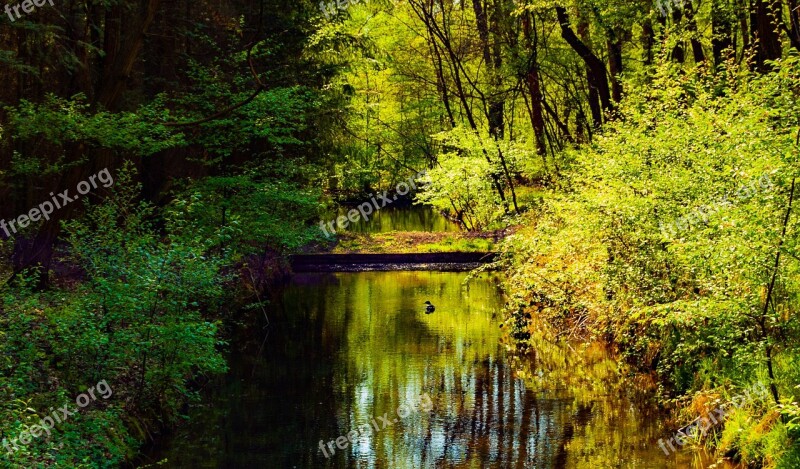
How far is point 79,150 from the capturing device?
13156 mm

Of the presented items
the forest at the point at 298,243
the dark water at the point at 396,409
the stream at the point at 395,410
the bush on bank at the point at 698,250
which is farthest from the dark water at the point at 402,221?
the bush on bank at the point at 698,250

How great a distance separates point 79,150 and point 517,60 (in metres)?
13.8

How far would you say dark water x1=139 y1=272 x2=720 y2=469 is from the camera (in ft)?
30.7

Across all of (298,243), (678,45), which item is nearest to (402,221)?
(678,45)

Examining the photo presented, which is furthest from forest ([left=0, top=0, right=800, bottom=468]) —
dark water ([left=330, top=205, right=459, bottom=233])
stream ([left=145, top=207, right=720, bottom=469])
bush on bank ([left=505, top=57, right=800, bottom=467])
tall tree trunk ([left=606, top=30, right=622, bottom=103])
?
dark water ([left=330, top=205, right=459, bottom=233])

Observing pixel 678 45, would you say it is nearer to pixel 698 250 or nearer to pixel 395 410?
pixel 698 250

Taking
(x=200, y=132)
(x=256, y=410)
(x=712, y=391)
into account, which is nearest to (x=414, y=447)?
(x=256, y=410)

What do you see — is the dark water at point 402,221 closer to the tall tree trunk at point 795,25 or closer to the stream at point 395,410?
the stream at point 395,410

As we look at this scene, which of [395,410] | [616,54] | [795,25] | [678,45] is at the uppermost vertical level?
[678,45]

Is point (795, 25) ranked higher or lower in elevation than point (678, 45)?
lower

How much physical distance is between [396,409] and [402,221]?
101 feet

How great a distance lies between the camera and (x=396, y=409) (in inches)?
442

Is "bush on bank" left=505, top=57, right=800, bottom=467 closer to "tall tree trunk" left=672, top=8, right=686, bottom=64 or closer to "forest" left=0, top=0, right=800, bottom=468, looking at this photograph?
"forest" left=0, top=0, right=800, bottom=468

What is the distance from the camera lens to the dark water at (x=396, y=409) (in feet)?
30.7
